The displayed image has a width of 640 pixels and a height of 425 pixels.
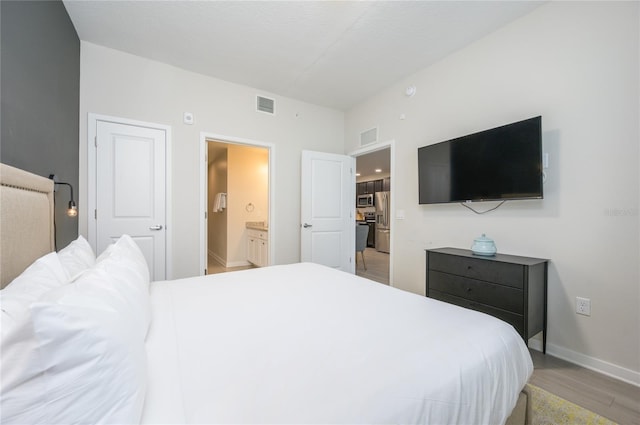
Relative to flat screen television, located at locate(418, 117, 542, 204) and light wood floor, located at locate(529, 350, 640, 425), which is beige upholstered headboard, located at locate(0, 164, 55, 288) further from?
flat screen television, located at locate(418, 117, 542, 204)

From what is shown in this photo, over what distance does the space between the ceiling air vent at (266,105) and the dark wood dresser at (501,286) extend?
291cm

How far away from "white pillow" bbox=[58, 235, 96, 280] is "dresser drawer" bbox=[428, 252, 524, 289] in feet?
8.56

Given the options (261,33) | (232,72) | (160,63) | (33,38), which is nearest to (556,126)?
(261,33)

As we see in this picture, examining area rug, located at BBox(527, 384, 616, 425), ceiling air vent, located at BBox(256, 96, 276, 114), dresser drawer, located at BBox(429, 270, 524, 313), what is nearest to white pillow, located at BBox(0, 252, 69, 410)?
area rug, located at BBox(527, 384, 616, 425)

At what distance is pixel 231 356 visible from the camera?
0.94m

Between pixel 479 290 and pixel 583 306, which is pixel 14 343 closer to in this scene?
pixel 479 290

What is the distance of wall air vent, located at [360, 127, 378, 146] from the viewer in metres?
3.89

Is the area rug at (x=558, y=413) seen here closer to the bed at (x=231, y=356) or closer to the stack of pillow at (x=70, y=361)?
the bed at (x=231, y=356)

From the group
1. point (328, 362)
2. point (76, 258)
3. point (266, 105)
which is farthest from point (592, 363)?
point (266, 105)

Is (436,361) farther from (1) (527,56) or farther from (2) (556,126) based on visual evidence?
(1) (527,56)

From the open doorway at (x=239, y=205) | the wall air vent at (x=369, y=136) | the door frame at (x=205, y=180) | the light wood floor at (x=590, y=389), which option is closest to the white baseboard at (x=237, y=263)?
the open doorway at (x=239, y=205)

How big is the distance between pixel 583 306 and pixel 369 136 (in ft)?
9.73

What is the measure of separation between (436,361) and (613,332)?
196 centimetres

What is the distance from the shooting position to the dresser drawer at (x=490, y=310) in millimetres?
1995
